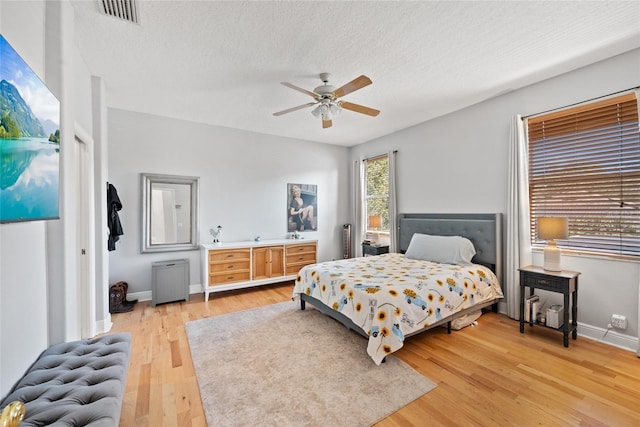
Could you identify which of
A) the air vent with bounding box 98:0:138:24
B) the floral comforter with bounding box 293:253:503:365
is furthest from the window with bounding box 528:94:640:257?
the air vent with bounding box 98:0:138:24

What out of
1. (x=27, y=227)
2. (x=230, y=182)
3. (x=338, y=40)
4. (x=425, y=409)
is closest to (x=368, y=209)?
(x=230, y=182)

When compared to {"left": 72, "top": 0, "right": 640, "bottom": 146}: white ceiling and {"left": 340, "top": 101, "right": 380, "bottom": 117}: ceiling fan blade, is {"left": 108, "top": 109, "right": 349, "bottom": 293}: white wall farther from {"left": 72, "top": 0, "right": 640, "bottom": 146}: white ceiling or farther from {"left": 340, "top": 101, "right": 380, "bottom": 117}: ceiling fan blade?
{"left": 340, "top": 101, "right": 380, "bottom": 117}: ceiling fan blade

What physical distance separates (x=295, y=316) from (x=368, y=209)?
10.4ft

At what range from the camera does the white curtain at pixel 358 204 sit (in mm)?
5988

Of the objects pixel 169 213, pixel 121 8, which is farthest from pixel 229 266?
pixel 121 8

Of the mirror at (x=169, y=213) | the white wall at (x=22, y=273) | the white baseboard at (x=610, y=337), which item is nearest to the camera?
the white wall at (x=22, y=273)

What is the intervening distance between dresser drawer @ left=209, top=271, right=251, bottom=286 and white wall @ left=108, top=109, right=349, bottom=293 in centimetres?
50

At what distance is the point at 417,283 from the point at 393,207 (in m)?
2.46

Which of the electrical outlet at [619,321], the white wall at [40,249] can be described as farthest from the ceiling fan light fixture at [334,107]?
the electrical outlet at [619,321]

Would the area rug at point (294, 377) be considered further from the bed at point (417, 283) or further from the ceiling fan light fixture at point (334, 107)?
the ceiling fan light fixture at point (334, 107)

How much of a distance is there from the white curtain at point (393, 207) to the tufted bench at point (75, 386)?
14.0 feet

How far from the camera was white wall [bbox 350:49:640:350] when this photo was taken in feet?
8.72

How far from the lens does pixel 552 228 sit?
2.78 meters

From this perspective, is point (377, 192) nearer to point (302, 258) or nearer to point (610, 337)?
point (302, 258)
